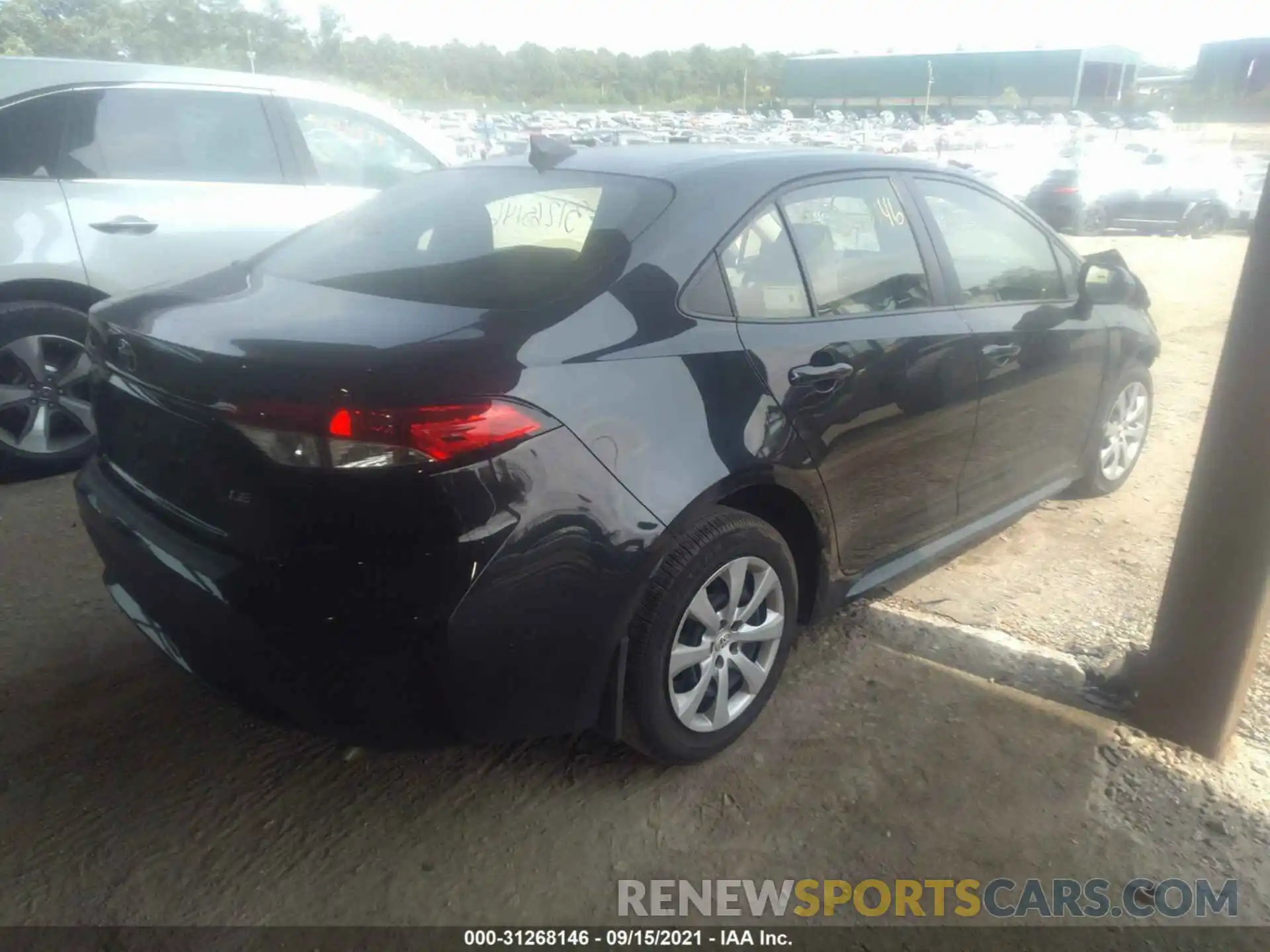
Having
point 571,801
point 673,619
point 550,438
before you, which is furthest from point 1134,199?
point 550,438

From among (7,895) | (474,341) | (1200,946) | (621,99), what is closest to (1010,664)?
(1200,946)

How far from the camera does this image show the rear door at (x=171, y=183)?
4426mm

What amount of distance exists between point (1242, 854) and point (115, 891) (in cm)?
273

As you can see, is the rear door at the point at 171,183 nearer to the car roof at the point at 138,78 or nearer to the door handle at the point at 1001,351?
the car roof at the point at 138,78

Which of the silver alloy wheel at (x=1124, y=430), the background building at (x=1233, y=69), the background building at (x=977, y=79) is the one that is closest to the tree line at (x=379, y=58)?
the background building at (x=977, y=79)

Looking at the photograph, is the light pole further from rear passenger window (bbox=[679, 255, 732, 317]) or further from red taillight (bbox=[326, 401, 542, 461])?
red taillight (bbox=[326, 401, 542, 461])

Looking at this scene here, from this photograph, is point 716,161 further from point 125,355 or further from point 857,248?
point 125,355

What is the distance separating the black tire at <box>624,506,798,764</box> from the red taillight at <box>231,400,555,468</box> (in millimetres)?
602

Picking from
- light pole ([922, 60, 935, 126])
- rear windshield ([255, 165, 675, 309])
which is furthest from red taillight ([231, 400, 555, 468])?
light pole ([922, 60, 935, 126])

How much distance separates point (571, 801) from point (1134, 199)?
18.8 metres

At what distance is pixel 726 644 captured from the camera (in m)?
2.54

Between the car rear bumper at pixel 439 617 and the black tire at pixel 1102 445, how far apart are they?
285 cm

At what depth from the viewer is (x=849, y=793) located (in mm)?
2506

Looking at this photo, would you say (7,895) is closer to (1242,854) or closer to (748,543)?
(748,543)
